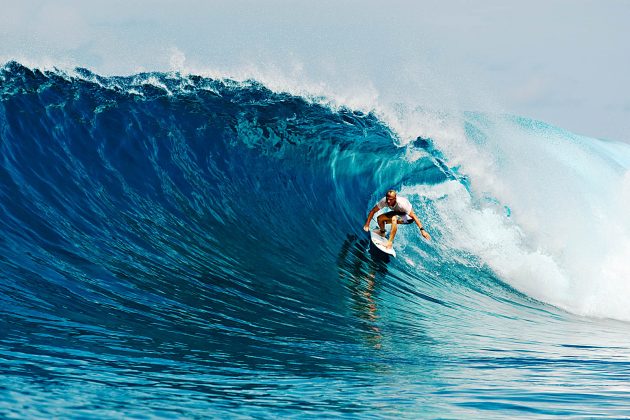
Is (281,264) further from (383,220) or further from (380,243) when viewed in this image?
(383,220)

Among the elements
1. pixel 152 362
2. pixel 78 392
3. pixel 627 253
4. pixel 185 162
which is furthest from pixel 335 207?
pixel 78 392

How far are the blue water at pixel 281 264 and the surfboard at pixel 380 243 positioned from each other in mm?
175

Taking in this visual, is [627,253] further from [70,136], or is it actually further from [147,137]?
[70,136]

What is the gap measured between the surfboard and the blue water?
0.57 ft

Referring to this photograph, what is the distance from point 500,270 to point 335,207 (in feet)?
9.69

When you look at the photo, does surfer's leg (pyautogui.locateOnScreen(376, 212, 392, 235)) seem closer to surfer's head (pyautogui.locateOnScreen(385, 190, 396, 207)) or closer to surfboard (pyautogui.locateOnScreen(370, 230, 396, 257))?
surfboard (pyautogui.locateOnScreen(370, 230, 396, 257))

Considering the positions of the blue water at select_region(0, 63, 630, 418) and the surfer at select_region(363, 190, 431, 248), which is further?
the surfer at select_region(363, 190, 431, 248)

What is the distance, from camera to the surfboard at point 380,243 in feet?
34.0

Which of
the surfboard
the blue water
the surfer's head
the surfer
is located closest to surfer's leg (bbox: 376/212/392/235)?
the surfer

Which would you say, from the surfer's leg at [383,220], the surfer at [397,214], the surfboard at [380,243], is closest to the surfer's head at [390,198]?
the surfer at [397,214]

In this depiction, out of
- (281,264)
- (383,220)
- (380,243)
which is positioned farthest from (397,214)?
(281,264)

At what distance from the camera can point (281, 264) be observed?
9.33m

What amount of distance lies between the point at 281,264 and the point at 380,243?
5.87ft

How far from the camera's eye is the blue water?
4.87 metres
